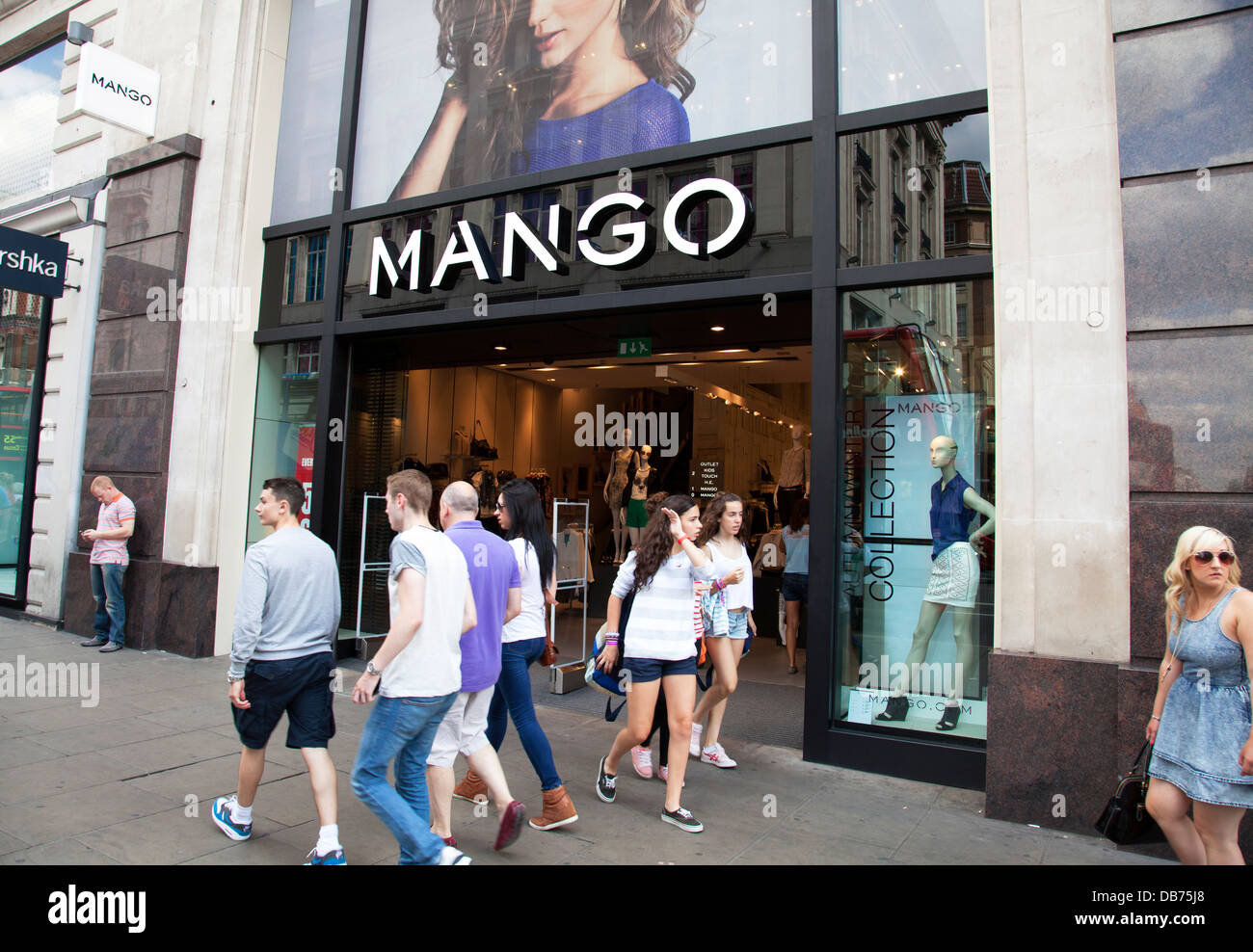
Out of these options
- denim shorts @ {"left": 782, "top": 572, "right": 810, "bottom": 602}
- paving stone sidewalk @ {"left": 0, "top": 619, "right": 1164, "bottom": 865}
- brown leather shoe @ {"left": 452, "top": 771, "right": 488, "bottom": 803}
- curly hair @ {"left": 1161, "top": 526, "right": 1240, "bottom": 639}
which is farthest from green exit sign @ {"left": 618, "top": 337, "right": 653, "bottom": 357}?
curly hair @ {"left": 1161, "top": 526, "right": 1240, "bottom": 639}

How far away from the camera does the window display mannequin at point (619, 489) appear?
44.3 ft

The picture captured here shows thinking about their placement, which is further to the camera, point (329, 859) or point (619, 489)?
point (619, 489)

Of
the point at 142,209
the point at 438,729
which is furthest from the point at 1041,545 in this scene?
the point at 142,209

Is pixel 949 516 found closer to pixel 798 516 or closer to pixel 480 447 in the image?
pixel 798 516

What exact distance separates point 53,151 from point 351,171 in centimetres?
525

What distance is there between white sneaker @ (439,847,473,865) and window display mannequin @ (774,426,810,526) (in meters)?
8.72

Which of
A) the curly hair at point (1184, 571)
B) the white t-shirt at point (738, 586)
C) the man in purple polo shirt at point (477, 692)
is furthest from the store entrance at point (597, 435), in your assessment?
the curly hair at point (1184, 571)

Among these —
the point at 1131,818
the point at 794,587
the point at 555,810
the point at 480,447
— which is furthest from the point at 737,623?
the point at 480,447

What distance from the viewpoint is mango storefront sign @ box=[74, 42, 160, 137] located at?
901 cm

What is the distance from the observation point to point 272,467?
963 centimetres

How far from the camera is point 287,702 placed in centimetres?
411

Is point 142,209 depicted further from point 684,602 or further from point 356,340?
point 684,602

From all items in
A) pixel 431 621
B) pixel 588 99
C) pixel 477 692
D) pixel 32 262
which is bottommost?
pixel 477 692

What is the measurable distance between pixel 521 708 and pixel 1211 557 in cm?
334
